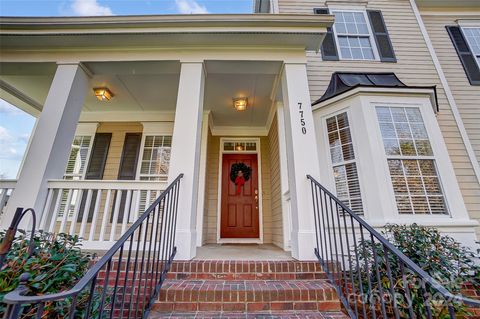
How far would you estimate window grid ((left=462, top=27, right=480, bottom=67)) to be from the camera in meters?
4.72

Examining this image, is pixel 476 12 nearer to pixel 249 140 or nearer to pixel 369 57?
pixel 369 57

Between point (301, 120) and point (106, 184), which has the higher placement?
Answer: point (301, 120)

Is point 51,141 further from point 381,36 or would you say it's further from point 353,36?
point 381,36

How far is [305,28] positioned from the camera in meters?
2.98

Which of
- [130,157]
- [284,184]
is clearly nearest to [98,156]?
[130,157]

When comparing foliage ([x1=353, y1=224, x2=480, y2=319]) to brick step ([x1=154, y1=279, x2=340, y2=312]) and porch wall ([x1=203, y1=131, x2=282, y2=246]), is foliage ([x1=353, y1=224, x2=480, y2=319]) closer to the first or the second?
Answer: brick step ([x1=154, y1=279, x2=340, y2=312])

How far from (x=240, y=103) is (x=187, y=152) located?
2098mm

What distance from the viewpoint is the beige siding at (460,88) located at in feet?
12.1

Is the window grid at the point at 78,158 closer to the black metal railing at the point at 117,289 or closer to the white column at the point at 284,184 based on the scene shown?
the black metal railing at the point at 117,289

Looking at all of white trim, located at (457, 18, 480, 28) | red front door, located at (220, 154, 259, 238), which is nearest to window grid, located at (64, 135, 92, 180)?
red front door, located at (220, 154, 259, 238)

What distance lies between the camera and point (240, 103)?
4.42 m

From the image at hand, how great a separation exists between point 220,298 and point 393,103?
3.72 metres

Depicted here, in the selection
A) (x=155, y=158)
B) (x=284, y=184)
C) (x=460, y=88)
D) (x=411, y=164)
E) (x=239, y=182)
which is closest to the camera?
(x=411, y=164)

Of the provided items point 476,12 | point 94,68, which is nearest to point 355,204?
point 94,68
